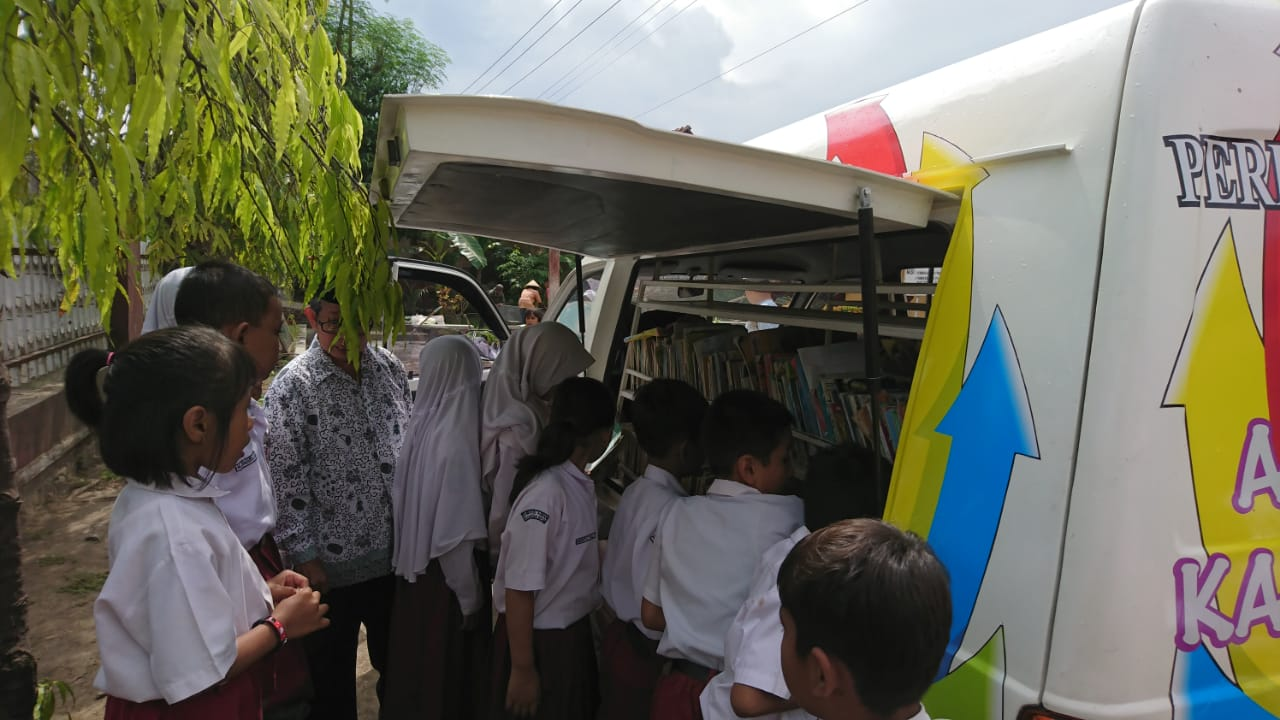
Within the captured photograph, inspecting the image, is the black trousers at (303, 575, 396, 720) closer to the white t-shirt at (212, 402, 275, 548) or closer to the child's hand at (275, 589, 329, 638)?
the white t-shirt at (212, 402, 275, 548)

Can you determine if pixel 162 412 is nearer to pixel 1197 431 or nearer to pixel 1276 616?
pixel 1197 431

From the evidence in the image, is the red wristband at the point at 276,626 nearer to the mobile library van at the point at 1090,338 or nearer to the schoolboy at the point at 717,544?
the schoolboy at the point at 717,544

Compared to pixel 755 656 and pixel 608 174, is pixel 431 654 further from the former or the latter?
pixel 608 174

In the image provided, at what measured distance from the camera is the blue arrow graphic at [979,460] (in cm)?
132

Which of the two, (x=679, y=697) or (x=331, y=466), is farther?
(x=331, y=466)

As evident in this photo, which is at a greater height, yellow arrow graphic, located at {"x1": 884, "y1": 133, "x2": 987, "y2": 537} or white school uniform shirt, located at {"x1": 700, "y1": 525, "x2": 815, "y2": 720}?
yellow arrow graphic, located at {"x1": 884, "y1": 133, "x2": 987, "y2": 537}

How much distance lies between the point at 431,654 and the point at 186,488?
1433 millimetres

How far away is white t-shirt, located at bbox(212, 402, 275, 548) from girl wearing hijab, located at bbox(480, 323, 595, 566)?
78 cm

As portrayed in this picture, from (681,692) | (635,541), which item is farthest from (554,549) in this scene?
(681,692)

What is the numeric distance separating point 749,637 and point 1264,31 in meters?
1.44

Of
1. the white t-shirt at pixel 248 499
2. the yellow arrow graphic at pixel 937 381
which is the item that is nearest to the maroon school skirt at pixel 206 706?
the white t-shirt at pixel 248 499

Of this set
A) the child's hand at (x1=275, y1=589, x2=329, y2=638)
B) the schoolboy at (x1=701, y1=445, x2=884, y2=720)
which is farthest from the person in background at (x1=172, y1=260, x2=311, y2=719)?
the schoolboy at (x1=701, y1=445, x2=884, y2=720)

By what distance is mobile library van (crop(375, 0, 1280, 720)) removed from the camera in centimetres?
120

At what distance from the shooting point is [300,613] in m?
1.63
